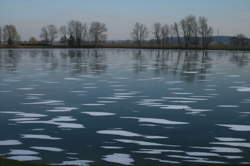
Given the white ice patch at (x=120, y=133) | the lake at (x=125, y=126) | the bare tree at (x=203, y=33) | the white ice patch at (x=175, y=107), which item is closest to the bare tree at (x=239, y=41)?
the bare tree at (x=203, y=33)

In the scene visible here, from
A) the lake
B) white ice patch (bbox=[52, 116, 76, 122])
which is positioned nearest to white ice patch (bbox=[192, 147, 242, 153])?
the lake

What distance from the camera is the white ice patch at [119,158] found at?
6.42 m

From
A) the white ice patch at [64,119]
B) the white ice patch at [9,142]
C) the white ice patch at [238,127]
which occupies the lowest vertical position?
the white ice patch at [238,127]

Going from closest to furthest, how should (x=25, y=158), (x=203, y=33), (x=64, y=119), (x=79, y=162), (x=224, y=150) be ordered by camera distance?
(x=79, y=162)
(x=25, y=158)
(x=224, y=150)
(x=64, y=119)
(x=203, y=33)

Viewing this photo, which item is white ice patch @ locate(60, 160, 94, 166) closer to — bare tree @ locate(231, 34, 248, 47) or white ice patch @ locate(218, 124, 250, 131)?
white ice patch @ locate(218, 124, 250, 131)

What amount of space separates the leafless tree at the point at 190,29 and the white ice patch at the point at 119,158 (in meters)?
140

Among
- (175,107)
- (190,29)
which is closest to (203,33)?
(190,29)

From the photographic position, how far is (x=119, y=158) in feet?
21.8

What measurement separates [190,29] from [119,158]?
147044 millimetres

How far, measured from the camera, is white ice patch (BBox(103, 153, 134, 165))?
6.42 metres

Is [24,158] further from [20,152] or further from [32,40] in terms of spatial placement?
[32,40]

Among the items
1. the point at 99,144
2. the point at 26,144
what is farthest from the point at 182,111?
the point at 26,144

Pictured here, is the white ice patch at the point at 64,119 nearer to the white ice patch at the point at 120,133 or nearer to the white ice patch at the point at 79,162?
the white ice patch at the point at 120,133

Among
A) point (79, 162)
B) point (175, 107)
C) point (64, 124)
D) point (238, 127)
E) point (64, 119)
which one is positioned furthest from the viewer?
→ point (175, 107)
